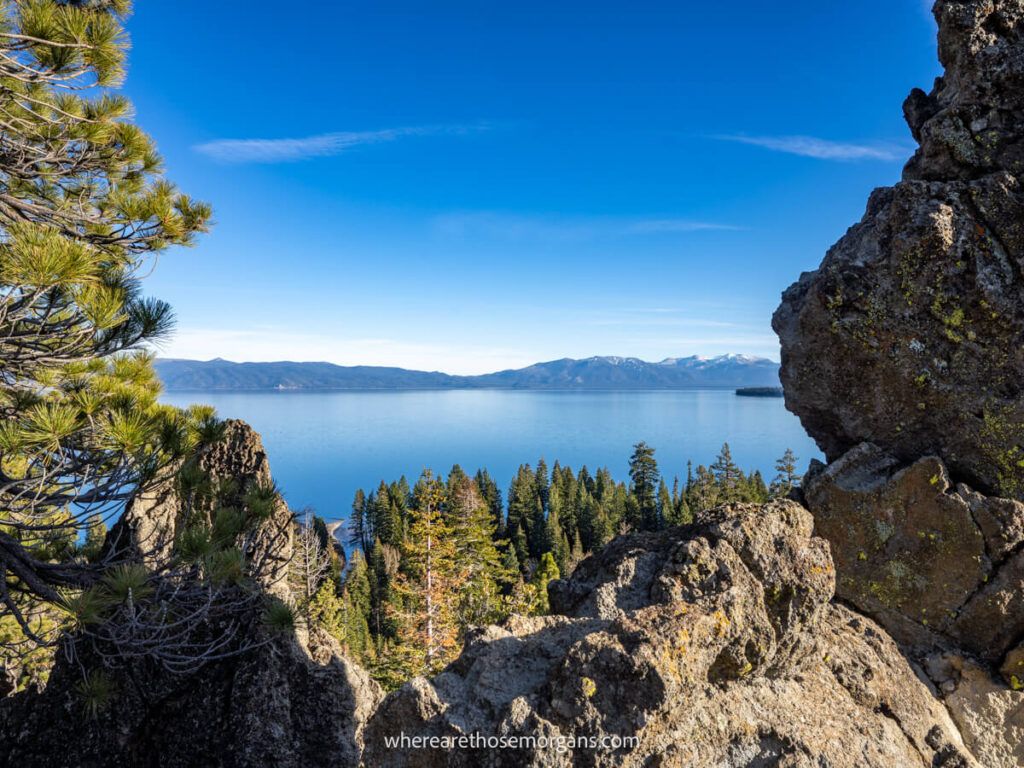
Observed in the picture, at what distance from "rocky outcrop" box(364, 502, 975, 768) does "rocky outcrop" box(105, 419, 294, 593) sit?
374 cm

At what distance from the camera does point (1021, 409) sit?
17.4 feet

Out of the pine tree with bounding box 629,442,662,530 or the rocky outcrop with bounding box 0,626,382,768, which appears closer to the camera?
the rocky outcrop with bounding box 0,626,382,768

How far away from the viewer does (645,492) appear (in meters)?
62.7

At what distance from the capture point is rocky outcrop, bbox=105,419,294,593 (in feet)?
21.6

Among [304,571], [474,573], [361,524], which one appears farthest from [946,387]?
[361,524]

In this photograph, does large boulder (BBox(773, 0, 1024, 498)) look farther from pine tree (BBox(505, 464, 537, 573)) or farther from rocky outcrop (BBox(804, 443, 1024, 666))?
pine tree (BBox(505, 464, 537, 573))

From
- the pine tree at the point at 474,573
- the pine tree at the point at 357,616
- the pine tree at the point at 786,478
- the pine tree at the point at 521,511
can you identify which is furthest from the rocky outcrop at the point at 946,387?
the pine tree at the point at 521,511

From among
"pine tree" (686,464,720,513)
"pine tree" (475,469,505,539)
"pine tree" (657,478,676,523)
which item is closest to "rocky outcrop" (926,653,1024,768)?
"pine tree" (686,464,720,513)

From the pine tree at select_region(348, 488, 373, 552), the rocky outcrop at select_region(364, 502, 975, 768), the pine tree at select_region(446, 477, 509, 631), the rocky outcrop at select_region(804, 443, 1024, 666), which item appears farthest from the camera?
the pine tree at select_region(348, 488, 373, 552)

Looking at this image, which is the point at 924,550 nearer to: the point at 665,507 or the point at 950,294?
the point at 950,294

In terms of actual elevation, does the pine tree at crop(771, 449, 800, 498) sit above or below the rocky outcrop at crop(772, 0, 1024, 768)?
below

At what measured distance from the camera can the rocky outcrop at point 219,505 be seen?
21.6 ft

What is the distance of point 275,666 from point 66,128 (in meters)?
6.45

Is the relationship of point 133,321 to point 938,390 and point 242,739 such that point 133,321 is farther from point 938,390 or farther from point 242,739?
point 938,390
